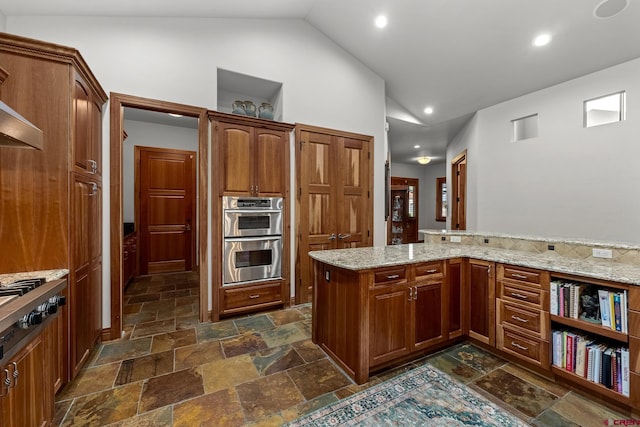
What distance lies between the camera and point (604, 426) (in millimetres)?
1589

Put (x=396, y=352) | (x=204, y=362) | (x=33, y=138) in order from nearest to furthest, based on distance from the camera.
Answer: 1. (x=33, y=138)
2. (x=396, y=352)
3. (x=204, y=362)

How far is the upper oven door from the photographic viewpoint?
3107 mm

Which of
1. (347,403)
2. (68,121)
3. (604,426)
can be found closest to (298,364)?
(347,403)

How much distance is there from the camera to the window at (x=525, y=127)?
4093 mm

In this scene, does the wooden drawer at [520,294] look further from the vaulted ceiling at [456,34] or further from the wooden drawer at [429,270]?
the vaulted ceiling at [456,34]

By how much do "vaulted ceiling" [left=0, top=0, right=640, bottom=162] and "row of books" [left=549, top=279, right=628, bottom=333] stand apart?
9.15 feet

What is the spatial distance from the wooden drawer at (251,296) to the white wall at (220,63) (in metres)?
1.14

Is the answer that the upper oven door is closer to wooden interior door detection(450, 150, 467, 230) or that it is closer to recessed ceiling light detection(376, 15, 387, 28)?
recessed ceiling light detection(376, 15, 387, 28)

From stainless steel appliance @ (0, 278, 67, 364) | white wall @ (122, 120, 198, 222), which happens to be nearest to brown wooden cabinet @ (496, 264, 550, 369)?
stainless steel appliance @ (0, 278, 67, 364)

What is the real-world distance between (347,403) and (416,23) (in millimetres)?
4139

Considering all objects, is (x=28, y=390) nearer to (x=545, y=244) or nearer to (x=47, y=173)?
(x=47, y=173)

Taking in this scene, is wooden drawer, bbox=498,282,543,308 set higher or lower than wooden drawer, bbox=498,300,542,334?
higher

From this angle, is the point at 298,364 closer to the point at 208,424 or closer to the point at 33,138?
the point at 208,424

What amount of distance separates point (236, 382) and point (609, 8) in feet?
15.9
